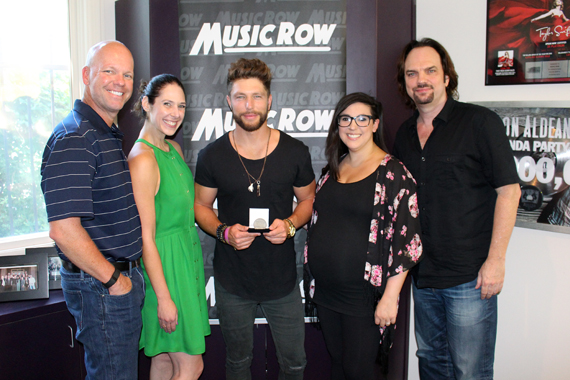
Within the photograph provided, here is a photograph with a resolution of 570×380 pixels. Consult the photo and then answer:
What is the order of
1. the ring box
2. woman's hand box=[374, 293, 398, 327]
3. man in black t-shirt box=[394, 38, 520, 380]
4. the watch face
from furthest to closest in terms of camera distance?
1. the watch face
2. the ring box
3. man in black t-shirt box=[394, 38, 520, 380]
4. woman's hand box=[374, 293, 398, 327]

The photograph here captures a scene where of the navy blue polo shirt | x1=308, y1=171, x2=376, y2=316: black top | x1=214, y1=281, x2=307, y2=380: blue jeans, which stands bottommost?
x1=214, y1=281, x2=307, y2=380: blue jeans

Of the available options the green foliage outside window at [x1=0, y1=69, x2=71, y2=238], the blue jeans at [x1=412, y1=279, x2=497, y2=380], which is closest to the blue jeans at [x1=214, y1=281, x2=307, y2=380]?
the blue jeans at [x1=412, y1=279, x2=497, y2=380]

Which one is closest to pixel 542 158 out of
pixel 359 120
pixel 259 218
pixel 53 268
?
pixel 359 120

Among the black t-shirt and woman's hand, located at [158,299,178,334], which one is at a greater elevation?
the black t-shirt

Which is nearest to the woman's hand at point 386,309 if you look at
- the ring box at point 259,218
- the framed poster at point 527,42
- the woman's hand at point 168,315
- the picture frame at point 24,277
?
the ring box at point 259,218

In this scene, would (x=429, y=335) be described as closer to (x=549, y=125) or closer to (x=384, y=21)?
(x=549, y=125)

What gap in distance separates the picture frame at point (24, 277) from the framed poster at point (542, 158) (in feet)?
10.0

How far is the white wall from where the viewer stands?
7.61 feet

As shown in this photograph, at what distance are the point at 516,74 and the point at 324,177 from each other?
1396 mm

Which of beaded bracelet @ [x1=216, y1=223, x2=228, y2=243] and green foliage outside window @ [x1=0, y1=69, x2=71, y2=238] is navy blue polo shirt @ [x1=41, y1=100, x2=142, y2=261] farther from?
green foliage outside window @ [x1=0, y1=69, x2=71, y2=238]

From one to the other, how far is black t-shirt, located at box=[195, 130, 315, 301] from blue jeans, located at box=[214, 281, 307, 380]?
66 millimetres

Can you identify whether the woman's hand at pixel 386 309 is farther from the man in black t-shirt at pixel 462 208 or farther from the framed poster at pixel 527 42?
the framed poster at pixel 527 42

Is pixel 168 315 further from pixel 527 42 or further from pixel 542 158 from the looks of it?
pixel 527 42

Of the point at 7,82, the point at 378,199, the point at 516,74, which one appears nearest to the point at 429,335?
the point at 378,199
